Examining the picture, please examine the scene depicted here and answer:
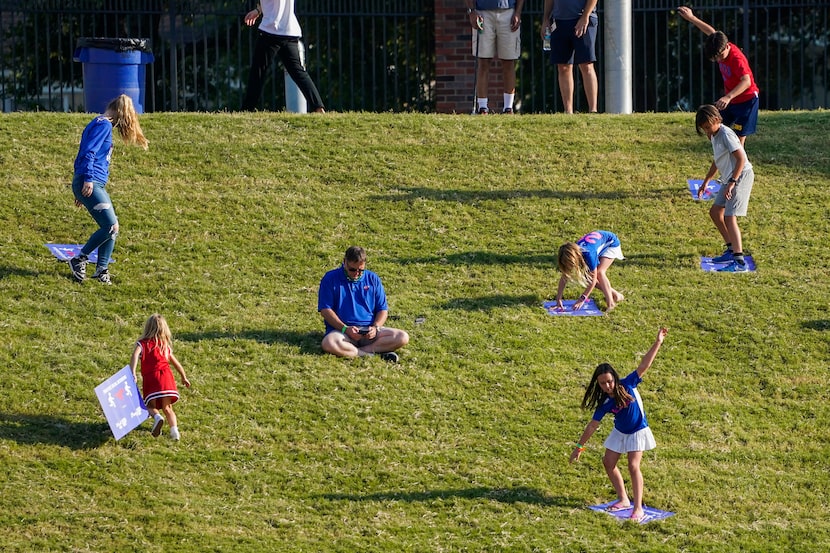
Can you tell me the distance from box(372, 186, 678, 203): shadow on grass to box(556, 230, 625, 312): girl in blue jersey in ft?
7.81

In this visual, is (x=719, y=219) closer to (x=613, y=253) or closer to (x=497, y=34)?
(x=613, y=253)

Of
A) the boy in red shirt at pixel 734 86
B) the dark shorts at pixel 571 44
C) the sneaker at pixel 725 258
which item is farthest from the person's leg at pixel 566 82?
the sneaker at pixel 725 258

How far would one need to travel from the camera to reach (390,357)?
12273 millimetres

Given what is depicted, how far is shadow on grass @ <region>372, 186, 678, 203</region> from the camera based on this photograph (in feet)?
52.4

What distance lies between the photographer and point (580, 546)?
32.1 ft

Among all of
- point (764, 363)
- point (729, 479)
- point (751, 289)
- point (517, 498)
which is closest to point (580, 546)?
point (517, 498)

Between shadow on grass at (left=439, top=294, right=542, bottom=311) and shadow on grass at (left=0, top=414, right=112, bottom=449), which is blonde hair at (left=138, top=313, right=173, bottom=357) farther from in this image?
shadow on grass at (left=439, top=294, right=542, bottom=311)

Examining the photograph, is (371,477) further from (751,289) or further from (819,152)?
(819,152)

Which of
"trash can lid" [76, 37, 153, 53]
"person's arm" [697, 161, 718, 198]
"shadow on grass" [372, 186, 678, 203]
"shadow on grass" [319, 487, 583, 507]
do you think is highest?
"trash can lid" [76, 37, 153, 53]

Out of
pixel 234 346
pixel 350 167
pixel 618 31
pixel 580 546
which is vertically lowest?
pixel 580 546

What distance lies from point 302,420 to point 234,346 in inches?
56.3

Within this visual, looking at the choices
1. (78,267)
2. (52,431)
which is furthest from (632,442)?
(78,267)

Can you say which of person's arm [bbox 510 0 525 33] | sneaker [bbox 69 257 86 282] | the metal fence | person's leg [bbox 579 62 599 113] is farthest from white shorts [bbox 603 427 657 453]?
the metal fence

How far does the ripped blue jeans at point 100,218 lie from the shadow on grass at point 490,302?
126 inches
